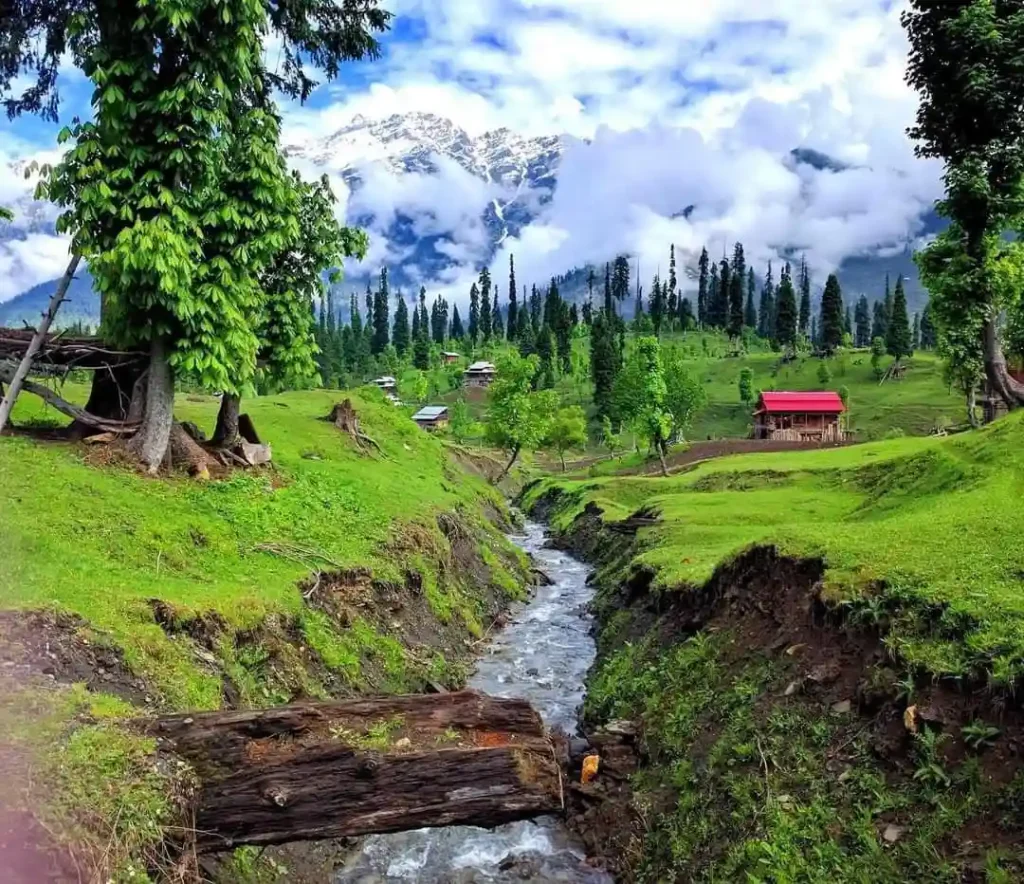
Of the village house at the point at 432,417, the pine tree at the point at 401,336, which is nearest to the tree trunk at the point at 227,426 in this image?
the village house at the point at 432,417

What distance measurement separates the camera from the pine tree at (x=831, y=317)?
14125 cm

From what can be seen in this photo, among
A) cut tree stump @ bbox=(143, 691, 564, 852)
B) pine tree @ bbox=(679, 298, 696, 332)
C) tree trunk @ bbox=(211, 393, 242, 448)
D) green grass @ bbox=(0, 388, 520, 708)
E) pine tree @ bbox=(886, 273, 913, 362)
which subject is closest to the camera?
cut tree stump @ bbox=(143, 691, 564, 852)

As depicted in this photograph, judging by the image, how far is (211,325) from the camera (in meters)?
18.5

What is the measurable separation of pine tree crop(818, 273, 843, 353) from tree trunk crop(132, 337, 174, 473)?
13818cm

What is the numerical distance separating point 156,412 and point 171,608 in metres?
8.30

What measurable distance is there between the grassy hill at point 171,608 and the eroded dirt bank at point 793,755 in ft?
19.5

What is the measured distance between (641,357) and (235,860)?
66403 mm

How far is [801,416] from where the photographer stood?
10875 cm

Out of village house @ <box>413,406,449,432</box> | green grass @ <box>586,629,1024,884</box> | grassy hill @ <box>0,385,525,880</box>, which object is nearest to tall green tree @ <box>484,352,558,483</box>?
village house @ <box>413,406,449,432</box>

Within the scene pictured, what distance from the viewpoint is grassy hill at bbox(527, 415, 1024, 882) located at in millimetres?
8750

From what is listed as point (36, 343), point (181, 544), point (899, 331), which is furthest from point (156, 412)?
point (899, 331)

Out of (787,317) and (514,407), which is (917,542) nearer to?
(514,407)

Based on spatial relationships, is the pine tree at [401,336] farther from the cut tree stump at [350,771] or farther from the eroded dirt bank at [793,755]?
the cut tree stump at [350,771]

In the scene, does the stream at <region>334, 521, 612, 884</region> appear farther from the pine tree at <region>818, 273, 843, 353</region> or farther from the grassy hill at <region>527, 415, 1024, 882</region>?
the pine tree at <region>818, 273, 843, 353</region>
